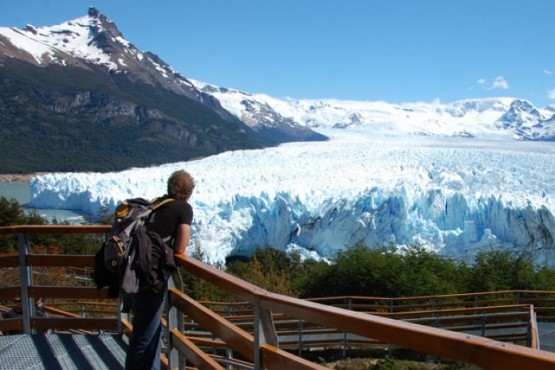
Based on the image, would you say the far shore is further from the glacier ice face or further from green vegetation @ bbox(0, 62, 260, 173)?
the glacier ice face

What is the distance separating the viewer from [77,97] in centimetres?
13888

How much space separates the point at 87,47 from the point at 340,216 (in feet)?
597

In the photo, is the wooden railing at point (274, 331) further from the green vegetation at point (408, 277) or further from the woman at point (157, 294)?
the green vegetation at point (408, 277)

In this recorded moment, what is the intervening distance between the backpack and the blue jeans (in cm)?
15

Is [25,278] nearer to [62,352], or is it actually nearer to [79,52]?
[62,352]

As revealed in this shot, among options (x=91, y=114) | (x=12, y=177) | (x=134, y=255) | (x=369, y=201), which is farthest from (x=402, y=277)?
(x=91, y=114)

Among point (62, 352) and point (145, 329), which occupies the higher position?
point (145, 329)

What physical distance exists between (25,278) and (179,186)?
1.92 m

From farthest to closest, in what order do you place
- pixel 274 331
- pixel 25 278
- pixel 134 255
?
pixel 25 278
pixel 134 255
pixel 274 331

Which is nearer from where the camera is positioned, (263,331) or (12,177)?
(263,331)

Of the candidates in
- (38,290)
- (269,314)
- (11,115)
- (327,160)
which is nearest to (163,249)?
(269,314)

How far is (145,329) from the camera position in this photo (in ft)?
10.3

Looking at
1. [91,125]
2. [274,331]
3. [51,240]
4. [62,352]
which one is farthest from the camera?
[91,125]

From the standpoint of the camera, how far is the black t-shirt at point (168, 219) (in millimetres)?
3021
